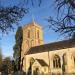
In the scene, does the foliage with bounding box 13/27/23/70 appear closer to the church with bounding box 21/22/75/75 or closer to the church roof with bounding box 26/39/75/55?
the church with bounding box 21/22/75/75

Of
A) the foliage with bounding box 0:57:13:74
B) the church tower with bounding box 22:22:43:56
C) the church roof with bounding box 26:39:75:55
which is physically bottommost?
the foliage with bounding box 0:57:13:74

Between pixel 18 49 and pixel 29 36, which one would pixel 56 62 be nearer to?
pixel 18 49

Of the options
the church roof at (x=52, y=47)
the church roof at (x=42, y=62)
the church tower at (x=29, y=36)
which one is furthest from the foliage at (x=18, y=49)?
the church tower at (x=29, y=36)

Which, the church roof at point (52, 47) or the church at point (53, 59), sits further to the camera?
the church roof at point (52, 47)

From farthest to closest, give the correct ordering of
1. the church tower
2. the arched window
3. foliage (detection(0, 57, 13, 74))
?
→ 1. the church tower
2. foliage (detection(0, 57, 13, 74))
3. the arched window

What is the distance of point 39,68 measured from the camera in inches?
2098

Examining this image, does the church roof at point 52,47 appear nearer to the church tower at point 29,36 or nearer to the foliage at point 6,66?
the foliage at point 6,66

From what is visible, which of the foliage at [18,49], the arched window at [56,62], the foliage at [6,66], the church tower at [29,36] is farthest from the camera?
the church tower at [29,36]

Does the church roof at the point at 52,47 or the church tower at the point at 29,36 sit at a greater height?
the church tower at the point at 29,36

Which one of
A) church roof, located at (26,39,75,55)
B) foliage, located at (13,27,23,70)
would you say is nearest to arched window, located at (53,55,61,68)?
church roof, located at (26,39,75,55)

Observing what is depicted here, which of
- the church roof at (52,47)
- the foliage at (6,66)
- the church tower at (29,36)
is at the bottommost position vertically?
the foliage at (6,66)

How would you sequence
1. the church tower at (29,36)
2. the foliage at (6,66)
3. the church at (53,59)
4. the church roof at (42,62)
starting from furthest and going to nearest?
the church tower at (29,36), the foliage at (6,66), the church roof at (42,62), the church at (53,59)

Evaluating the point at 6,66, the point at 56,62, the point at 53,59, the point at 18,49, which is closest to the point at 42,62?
the point at 53,59

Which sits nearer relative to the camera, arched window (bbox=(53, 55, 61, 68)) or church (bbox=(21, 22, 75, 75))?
church (bbox=(21, 22, 75, 75))
